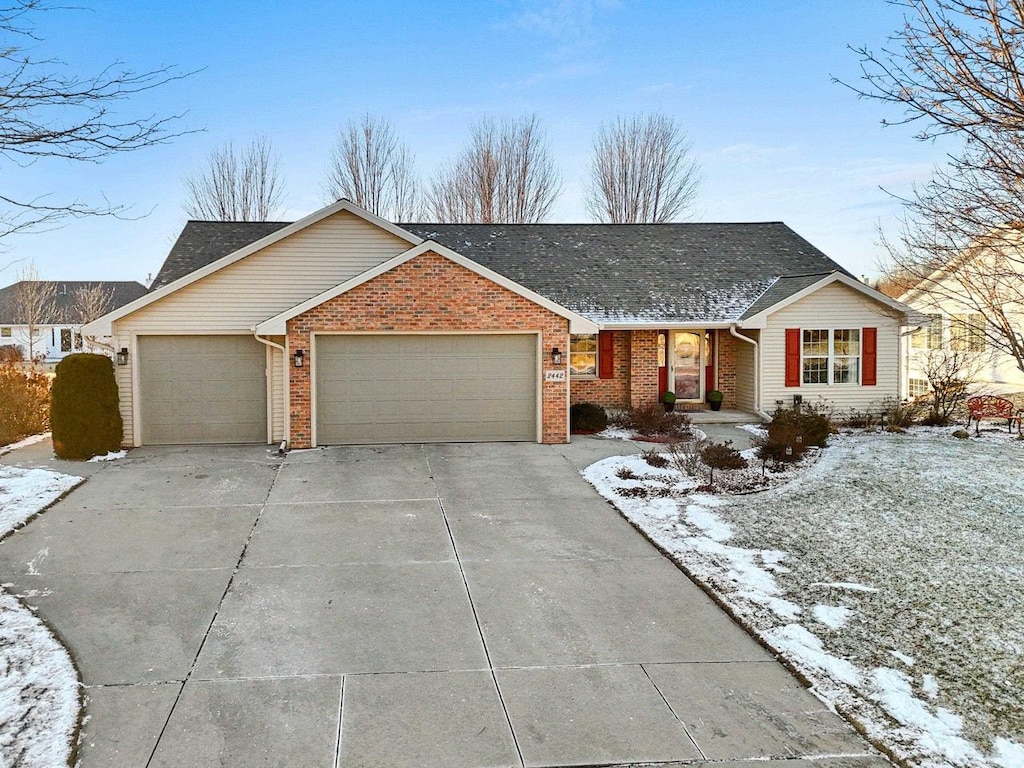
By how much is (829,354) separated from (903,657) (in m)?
12.9

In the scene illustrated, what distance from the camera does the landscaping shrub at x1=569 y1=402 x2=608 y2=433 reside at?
15.2 metres

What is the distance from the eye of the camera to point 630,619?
229 inches

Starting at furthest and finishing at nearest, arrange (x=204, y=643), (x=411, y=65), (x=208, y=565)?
(x=411, y=65) < (x=208, y=565) < (x=204, y=643)

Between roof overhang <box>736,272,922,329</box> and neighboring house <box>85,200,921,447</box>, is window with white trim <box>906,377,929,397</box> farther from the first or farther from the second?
neighboring house <box>85,200,921,447</box>

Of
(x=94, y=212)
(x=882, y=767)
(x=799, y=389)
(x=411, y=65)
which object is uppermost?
(x=411, y=65)

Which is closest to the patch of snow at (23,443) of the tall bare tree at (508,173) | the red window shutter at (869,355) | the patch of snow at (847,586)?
the patch of snow at (847,586)

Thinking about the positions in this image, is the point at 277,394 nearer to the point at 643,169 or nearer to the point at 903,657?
the point at 903,657

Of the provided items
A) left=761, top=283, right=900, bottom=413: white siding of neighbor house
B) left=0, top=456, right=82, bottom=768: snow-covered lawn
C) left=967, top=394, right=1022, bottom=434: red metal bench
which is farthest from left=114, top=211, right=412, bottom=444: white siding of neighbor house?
left=967, top=394, right=1022, bottom=434: red metal bench

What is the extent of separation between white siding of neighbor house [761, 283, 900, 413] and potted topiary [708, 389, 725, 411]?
1130 mm

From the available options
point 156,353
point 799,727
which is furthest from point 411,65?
point 799,727

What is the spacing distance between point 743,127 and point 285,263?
1111cm

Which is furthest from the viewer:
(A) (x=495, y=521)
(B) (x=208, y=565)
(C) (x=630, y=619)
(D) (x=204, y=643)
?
(A) (x=495, y=521)

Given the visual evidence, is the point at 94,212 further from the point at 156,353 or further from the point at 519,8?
the point at 519,8

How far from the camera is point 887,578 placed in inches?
261
